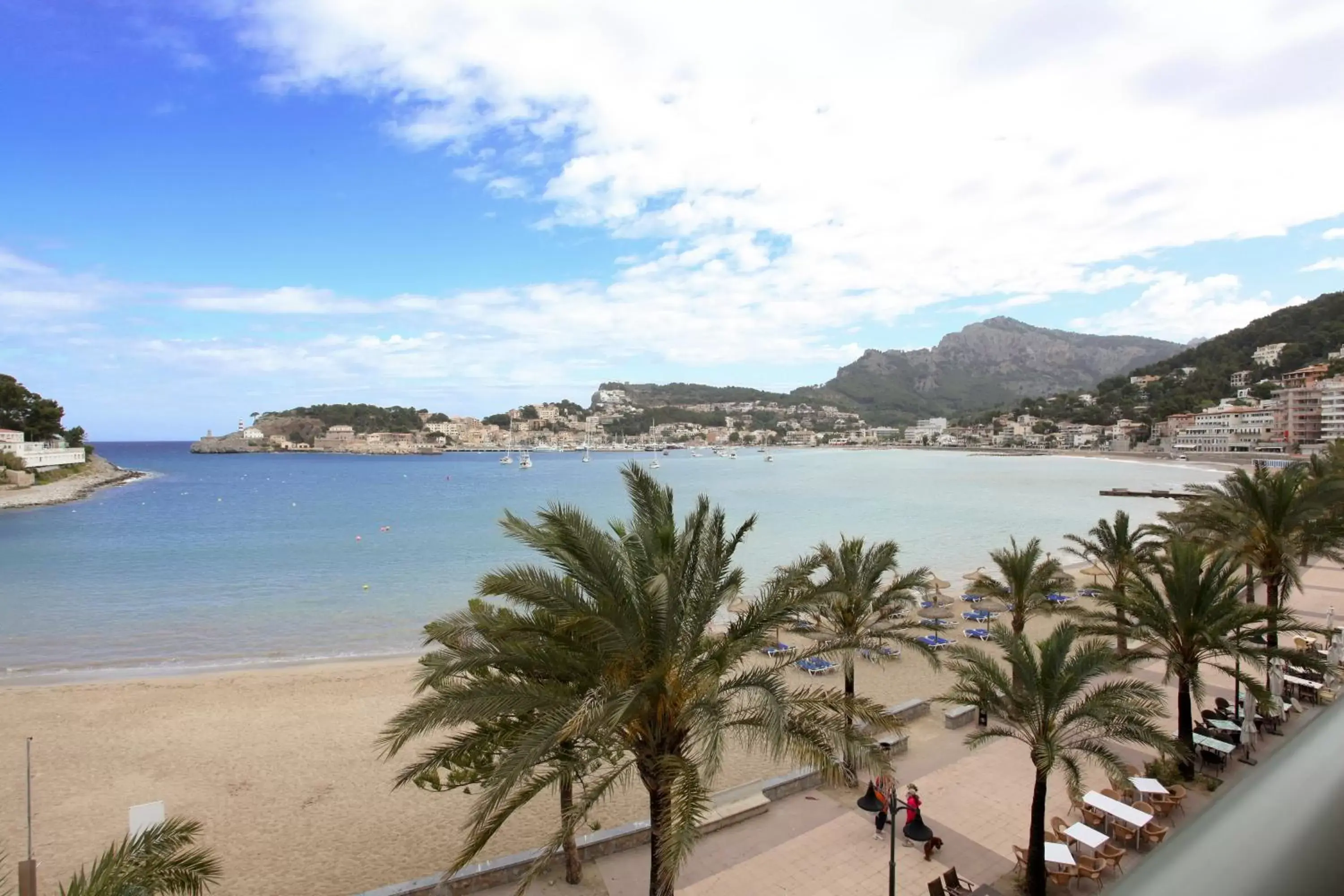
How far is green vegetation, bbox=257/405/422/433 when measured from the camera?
186 m

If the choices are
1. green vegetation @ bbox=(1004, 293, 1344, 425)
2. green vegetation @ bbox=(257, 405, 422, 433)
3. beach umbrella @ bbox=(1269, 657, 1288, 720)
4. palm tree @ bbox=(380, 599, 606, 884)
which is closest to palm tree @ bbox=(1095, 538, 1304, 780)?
beach umbrella @ bbox=(1269, 657, 1288, 720)

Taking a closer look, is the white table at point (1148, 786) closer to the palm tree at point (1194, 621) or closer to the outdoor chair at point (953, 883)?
the palm tree at point (1194, 621)

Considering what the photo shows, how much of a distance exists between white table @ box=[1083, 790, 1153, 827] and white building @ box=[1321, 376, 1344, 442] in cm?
9895

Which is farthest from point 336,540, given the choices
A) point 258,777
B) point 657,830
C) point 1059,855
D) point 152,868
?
point 1059,855

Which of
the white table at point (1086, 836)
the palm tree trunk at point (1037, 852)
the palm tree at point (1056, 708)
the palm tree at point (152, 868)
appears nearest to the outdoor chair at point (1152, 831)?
the white table at point (1086, 836)

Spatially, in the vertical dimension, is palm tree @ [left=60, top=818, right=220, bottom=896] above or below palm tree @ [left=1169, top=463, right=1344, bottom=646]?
below

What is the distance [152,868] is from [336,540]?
4337 cm

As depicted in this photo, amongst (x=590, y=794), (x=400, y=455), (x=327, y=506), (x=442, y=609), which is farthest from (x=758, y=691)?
(x=400, y=455)

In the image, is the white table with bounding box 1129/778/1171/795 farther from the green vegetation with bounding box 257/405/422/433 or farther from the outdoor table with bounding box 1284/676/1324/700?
the green vegetation with bounding box 257/405/422/433

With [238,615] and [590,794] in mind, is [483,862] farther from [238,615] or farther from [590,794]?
[238,615]

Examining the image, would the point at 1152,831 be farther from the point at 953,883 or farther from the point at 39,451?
the point at 39,451

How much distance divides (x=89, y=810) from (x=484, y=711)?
34.4 feet

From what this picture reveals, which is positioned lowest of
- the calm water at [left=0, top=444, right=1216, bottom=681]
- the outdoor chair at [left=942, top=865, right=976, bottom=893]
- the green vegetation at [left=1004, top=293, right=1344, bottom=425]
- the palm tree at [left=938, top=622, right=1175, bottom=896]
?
the calm water at [left=0, top=444, right=1216, bottom=681]

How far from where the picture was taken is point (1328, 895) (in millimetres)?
720
